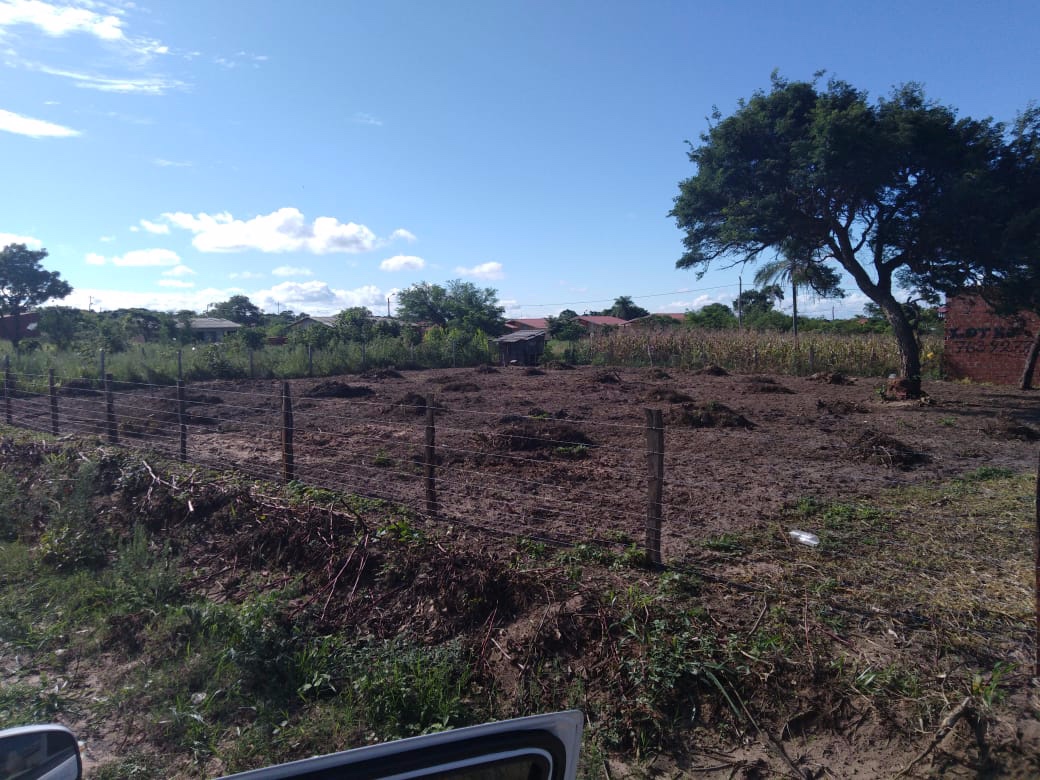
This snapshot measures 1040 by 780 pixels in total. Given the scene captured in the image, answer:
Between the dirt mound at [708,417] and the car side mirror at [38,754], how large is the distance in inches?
470

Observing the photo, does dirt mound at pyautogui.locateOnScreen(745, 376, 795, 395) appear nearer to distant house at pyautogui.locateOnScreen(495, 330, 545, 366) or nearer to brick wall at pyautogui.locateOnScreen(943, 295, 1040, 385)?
brick wall at pyautogui.locateOnScreen(943, 295, 1040, 385)

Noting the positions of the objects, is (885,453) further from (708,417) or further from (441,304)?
(441,304)

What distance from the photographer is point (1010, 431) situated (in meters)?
11.7

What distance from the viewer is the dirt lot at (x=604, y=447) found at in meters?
6.99

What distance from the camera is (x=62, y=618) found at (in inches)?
203

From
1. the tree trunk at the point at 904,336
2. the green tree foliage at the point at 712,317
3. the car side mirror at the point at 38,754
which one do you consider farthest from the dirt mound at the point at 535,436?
the green tree foliage at the point at 712,317

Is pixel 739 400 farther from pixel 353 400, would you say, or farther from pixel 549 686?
pixel 549 686

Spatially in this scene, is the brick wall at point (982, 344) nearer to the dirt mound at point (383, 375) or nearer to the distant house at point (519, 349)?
the distant house at point (519, 349)

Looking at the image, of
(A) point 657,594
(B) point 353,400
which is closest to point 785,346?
(B) point 353,400

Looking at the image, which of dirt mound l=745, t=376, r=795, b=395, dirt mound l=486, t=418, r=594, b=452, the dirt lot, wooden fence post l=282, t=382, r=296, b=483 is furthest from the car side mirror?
dirt mound l=745, t=376, r=795, b=395

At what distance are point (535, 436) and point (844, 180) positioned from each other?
419 inches

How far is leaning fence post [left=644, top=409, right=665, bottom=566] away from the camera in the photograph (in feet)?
16.9

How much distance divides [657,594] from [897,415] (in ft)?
41.4

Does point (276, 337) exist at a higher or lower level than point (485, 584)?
higher
